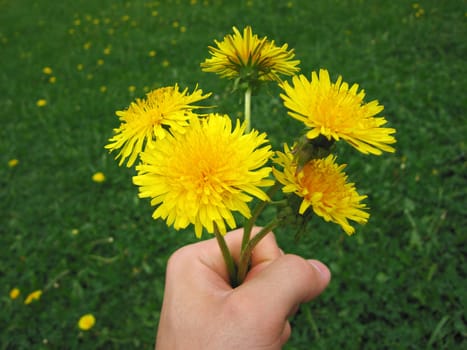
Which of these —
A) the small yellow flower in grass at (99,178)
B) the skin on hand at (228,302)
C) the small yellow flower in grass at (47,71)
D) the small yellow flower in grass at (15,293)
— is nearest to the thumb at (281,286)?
the skin on hand at (228,302)

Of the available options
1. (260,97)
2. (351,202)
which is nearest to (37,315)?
(351,202)

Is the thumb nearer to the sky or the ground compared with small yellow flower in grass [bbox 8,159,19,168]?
nearer to the sky

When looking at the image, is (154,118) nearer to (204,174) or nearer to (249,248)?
(204,174)

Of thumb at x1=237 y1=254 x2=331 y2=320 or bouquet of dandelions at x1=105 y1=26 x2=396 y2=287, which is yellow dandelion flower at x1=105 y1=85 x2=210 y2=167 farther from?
thumb at x1=237 y1=254 x2=331 y2=320

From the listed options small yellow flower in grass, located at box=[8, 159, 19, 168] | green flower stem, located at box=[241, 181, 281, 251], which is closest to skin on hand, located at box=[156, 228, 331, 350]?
green flower stem, located at box=[241, 181, 281, 251]

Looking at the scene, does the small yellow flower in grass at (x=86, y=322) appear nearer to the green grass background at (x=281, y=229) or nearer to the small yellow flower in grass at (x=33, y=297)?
the green grass background at (x=281, y=229)

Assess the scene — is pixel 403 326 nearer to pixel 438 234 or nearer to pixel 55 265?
pixel 438 234

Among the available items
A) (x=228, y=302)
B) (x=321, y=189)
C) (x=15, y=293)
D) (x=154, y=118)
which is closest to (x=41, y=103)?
(x=15, y=293)
